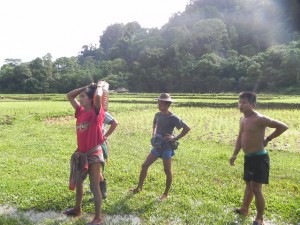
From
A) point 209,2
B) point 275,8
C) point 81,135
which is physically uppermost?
point 209,2

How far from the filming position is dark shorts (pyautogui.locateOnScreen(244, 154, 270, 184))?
14.6ft

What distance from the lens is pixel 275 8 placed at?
76.2 meters

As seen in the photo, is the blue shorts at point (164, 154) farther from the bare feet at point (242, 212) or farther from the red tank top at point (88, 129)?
the bare feet at point (242, 212)

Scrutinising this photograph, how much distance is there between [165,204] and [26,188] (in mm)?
2647

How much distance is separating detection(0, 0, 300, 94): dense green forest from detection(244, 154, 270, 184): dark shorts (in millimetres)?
42919

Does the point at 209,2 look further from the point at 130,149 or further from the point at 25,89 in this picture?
the point at 130,149

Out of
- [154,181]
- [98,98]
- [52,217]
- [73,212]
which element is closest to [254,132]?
[98,98]

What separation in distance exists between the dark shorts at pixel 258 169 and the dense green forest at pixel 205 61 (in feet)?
141

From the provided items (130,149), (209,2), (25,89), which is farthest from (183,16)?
(130,149)

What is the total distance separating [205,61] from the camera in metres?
56.1

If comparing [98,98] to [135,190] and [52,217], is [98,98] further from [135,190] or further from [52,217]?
[135,190]

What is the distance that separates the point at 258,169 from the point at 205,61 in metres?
53.1

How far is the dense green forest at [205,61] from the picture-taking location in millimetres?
49250

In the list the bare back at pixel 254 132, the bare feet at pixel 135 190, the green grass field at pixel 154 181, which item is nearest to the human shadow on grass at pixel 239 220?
the green grass field at pixel 154 181
